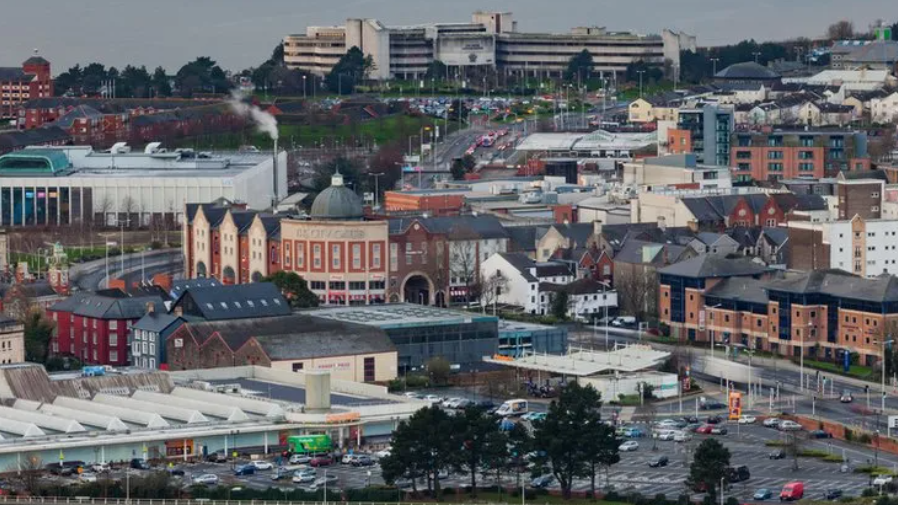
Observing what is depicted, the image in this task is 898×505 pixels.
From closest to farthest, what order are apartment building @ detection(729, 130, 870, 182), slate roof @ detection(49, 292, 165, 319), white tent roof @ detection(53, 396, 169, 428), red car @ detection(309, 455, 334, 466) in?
red car @ detection(309, 455, 334, 466)
white tent roof @ detection(53, 396, 169, 428)
slate roof @ detection(49, 292, 165, 319)
apartment building @ detection(729, 130, 870, 182)

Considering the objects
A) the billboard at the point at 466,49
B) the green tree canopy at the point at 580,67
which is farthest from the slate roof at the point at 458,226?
the billboard at the point at 466,49

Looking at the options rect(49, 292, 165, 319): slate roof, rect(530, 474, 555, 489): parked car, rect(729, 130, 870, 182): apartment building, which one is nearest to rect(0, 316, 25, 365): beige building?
rect(49, 292, 165, 319): slate roof

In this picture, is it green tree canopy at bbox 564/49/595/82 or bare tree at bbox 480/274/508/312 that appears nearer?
bare tree at bbox 480/274/508/312

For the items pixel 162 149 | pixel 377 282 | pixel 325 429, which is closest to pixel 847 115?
pixel 162 149

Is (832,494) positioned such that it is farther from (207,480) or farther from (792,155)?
(792,155)

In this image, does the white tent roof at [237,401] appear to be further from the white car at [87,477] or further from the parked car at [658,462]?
the parked car at [658,462]

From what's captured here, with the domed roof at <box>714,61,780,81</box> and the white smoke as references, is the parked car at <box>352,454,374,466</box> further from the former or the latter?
the domed roof at <box>714,61,780,81</box>

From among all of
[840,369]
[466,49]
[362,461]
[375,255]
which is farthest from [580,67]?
[362,461]
